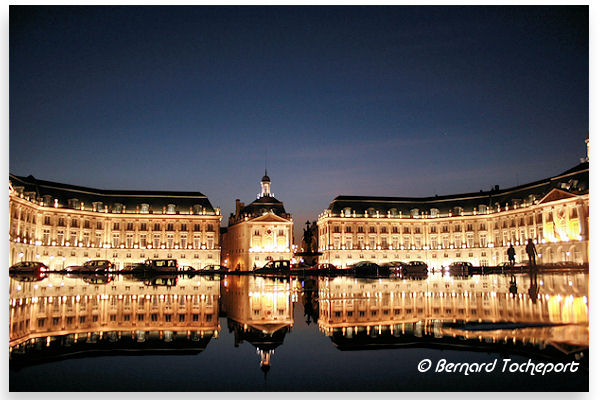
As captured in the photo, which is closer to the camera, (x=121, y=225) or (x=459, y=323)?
(x=459, y=323)

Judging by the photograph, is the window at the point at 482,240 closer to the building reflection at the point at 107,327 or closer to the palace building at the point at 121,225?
the palace building at the point at 121,225

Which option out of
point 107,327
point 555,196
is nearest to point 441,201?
point 555,196

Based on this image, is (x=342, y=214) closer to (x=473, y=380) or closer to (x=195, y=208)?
(x=195, y=208)

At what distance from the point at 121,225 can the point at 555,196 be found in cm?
5874

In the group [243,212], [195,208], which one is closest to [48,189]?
[195,208]

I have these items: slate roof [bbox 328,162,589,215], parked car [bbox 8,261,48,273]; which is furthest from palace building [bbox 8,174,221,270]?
parked car [bbox 8,261,48,273]

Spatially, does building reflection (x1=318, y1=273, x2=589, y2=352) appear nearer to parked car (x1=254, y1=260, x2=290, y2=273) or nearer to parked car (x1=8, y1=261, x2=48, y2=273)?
parked car (x1=8, y1=261, x2=48, y2=273)

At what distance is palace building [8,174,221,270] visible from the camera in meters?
67.9

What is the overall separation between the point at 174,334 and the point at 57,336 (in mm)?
1429

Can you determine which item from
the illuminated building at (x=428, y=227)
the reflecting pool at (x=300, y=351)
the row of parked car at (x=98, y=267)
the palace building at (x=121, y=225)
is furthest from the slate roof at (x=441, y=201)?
the reflecting pool at (x=300, y=351)

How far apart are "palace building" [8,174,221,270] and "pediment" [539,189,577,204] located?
4557 centimetres

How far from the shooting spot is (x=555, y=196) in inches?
2527

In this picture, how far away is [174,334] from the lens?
6.77 metres

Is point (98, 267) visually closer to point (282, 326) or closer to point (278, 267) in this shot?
point (278, 267)
